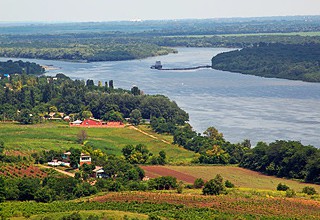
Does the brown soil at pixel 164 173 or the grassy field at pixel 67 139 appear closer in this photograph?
the brown soil at pixel 164 173

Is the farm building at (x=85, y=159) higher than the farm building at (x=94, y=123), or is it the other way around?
the farm building at (x=85, y=159)

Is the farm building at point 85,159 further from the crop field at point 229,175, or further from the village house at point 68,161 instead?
the crop field at point 229,175

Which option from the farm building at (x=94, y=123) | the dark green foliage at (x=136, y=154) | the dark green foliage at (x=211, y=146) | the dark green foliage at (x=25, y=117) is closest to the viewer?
the dark green foliage at (x=136, y=154)

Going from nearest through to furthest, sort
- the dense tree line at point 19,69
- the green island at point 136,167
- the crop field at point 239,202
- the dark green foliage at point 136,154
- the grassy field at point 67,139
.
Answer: the crop field at point 239,202 < the green island at point 136,167 < the dark green foliage at point 136,154 < the grassy field at point 67,139 < the dense tree line at point 19,69

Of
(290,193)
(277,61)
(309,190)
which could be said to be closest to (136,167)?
(290,193)

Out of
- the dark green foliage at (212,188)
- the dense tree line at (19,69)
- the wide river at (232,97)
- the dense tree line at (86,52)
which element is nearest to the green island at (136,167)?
the dark green foliage at (212,188)

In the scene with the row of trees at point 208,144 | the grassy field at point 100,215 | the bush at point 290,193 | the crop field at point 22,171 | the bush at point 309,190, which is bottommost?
the row of trees at point 208,144
